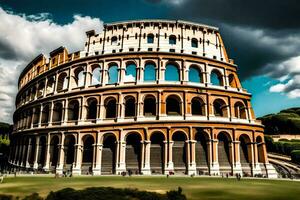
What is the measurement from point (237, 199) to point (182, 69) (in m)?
20.0

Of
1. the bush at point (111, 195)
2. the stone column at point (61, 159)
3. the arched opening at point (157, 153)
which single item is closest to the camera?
the bush at point (111, 195)

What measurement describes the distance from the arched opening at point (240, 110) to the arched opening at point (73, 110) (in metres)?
20.4

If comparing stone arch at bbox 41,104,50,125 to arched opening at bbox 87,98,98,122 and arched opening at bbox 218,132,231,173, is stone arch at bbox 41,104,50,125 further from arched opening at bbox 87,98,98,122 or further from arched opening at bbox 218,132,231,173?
arched opening at bbox 218,132,231,173

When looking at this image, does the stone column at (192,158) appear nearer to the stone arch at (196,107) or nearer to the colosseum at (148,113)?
the colosseum at (148,113)

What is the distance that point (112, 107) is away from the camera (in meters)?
30.3

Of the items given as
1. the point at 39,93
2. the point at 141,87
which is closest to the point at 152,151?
the point at 141,87

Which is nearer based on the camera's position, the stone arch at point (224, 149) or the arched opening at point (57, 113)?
the stone arch at point (224, 149)

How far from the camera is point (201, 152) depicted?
27656mm

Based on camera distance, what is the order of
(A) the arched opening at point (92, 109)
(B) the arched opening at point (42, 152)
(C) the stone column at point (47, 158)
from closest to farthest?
(C) the stone column at point (47, 158) → (A) the arched opening at point (92, 109) → (B) the arched opening at point (42, 152)

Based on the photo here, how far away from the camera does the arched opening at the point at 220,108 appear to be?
2998 cm

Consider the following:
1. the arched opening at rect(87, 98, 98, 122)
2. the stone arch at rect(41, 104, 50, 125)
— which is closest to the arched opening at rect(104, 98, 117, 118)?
the arched opening at rect(87, 98, 98, 122)

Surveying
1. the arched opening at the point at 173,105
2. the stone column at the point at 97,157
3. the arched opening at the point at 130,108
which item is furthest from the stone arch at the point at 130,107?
the stone column at the point at 97,157

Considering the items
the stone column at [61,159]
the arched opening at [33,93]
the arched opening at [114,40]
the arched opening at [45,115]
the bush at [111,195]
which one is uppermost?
the arched opening at [114,40]

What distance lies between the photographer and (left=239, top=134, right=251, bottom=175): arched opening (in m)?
28.6
